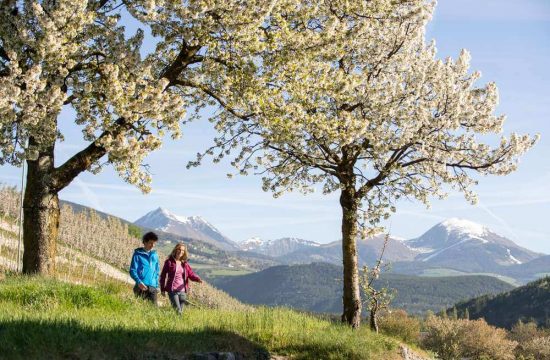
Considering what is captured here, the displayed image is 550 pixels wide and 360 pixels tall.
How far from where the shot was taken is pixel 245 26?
18.6 meters

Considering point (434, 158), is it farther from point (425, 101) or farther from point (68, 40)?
point (68, 40)

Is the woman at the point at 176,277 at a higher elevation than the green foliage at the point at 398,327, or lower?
higher

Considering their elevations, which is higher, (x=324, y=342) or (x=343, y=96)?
(x=343, y=96)

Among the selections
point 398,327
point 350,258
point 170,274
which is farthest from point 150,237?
point 398,327

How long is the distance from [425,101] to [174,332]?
16930 mm

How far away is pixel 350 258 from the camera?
2486 centimetres

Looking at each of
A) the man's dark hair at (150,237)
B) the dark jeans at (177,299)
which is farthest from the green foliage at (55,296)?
the man's dark hair at (150,237)

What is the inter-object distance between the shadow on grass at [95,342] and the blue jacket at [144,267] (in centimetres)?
384

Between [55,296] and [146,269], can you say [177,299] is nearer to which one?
[146,269]

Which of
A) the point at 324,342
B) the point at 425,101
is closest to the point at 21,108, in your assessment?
the point at 324,342

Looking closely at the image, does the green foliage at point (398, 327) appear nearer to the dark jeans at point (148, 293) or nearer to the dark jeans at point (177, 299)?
the dark jeans at point (177, 299)

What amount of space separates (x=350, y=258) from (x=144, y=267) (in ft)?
34.7

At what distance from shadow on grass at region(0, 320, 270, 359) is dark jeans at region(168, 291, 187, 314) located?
3.30 meters

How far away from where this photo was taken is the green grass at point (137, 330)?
11078 millimetres
